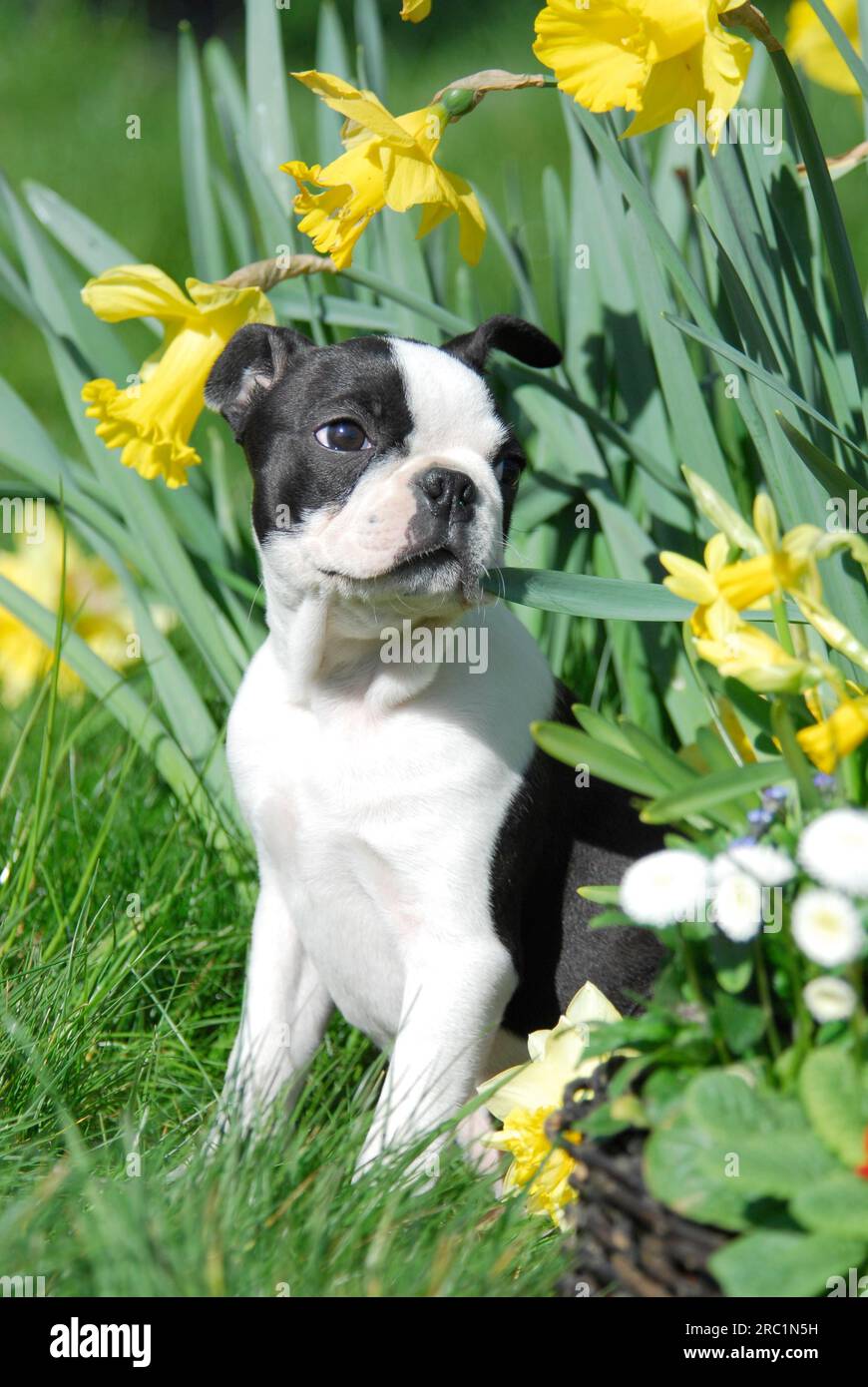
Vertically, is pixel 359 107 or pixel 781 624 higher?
pixel 359 107

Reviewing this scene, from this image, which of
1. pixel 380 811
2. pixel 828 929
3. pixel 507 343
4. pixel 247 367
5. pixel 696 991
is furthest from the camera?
pixel 507 343

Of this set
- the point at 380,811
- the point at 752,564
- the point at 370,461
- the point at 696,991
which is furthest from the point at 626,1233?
the point at 370,461

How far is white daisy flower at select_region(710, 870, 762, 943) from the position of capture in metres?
1.18

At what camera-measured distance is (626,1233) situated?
4.01 feet

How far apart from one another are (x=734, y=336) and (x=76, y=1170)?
1416 mm

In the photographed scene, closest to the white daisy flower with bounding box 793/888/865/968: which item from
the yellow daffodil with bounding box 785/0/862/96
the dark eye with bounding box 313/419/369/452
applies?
the dark eye with bounding box 313/419/369/452

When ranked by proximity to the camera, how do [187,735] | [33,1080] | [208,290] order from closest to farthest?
1. [33,1080]
2. [208,290]
3. [187,735]

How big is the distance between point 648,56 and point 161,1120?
133cm

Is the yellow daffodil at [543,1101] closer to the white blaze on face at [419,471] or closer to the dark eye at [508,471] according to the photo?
the white blaze on face at [419,471]

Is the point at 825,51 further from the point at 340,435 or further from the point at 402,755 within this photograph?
the point at 402,755

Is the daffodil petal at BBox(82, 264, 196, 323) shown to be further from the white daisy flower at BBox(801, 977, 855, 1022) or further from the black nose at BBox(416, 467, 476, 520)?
the white daisy flower at BBox(801, 977, 855, 1022)

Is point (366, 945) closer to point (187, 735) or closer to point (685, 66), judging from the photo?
point (187, 735)

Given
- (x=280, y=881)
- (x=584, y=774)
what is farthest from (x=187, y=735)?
(x=584, y=774)

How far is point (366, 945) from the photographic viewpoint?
6.31 feet
